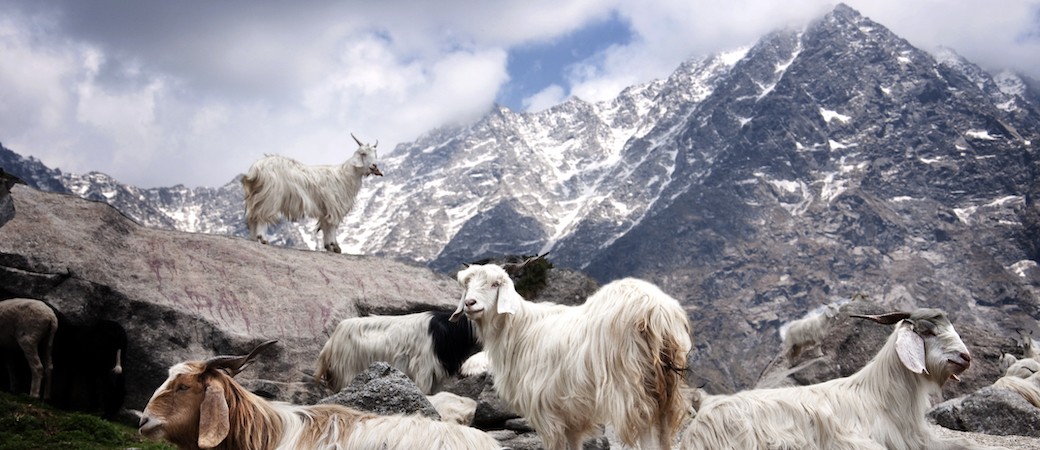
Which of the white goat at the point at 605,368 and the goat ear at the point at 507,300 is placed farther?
the goat ear at the point at 507,300

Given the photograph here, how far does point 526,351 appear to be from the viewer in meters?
8.70

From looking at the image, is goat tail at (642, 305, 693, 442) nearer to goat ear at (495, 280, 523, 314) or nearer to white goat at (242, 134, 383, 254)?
goat ear at (495, 280, 523, 314)

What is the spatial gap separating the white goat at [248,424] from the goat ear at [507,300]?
9.72 feet

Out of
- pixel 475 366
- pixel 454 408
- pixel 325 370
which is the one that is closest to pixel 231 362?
pixel 454 408

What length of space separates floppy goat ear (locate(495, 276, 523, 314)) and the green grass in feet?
14.8

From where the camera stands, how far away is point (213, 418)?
5.64 metres

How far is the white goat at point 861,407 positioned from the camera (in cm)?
690

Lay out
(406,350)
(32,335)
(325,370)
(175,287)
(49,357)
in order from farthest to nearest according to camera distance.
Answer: (175,287) → (325,370) → (406,350) → (49,357) → (32,335)

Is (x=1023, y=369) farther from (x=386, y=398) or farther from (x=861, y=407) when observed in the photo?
(x=386, y=398)

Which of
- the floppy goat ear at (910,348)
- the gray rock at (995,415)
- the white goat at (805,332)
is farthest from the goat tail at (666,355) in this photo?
the white goat at (805,332)

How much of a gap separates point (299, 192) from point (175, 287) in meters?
4.03

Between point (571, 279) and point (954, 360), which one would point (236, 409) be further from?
point (571, 279)

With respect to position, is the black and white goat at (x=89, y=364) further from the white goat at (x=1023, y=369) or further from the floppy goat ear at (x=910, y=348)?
the white goat at (x=1023, y=369)

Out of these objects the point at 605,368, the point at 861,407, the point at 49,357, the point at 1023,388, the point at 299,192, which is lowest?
the point at 1023,388
